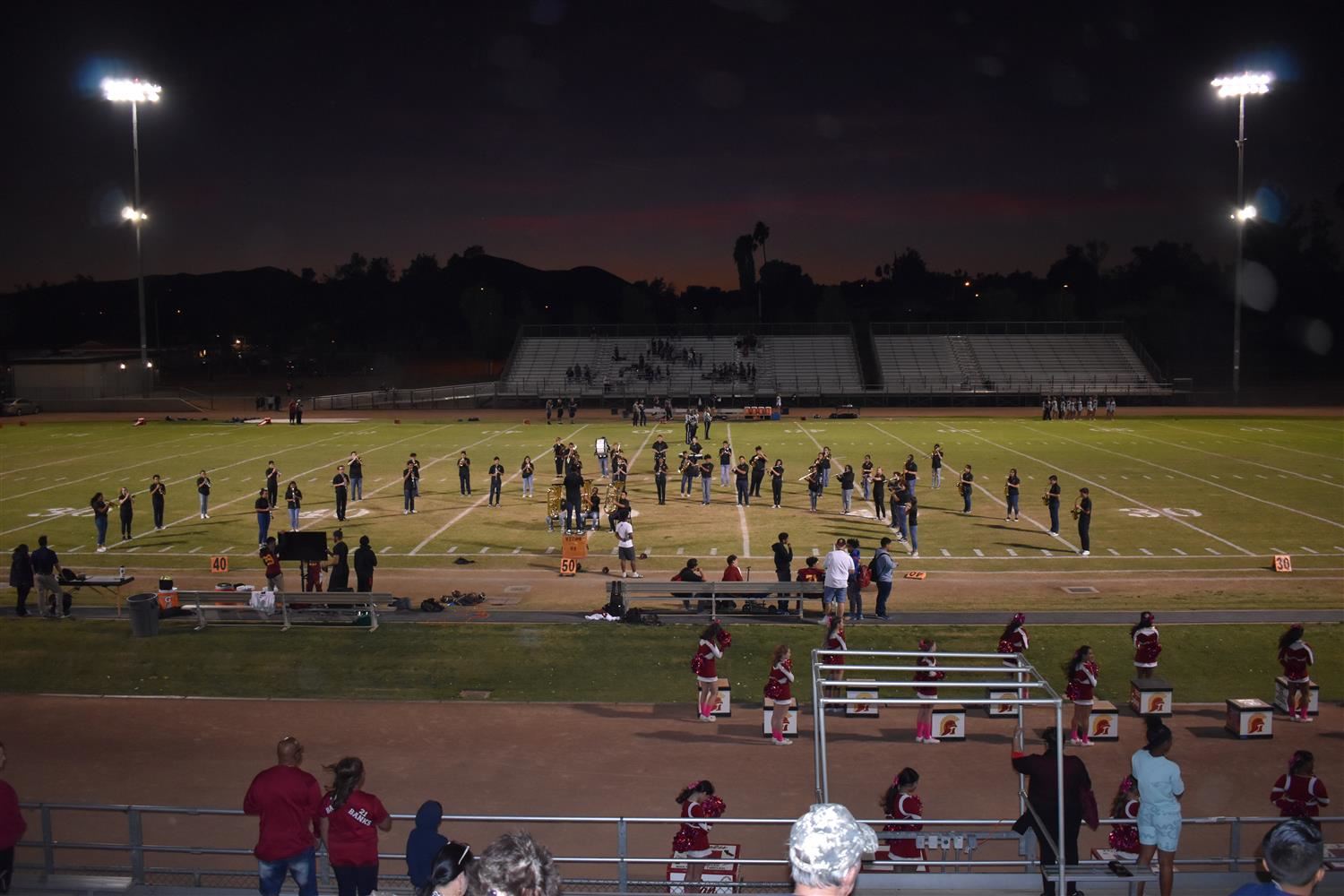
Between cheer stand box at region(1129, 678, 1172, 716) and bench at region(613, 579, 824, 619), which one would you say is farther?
bench at region(613, 579, 824, 619)

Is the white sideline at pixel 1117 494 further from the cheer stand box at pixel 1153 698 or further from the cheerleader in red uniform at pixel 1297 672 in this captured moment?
the cheer stand box at pixel 1153 698

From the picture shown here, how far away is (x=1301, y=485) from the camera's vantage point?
32969 mm

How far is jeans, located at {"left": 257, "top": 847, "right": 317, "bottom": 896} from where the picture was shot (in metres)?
7.16

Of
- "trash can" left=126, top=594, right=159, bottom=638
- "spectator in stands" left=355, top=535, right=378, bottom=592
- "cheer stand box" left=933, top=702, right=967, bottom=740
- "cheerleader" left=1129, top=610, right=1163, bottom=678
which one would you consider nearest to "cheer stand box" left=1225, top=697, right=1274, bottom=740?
"cheerleader" left=1129, top=610, right=1163, bottom=678

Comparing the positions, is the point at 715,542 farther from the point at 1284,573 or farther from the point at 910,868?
the point at 910,868

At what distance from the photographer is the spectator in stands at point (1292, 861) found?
4.41 m

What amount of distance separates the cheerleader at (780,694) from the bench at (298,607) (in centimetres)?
823

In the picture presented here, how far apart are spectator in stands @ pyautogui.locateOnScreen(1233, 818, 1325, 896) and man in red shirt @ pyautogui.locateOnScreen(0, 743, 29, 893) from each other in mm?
7540

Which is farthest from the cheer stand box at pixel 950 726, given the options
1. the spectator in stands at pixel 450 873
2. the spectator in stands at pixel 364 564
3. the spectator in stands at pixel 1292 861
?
the spectator in stands at pixel 364 564

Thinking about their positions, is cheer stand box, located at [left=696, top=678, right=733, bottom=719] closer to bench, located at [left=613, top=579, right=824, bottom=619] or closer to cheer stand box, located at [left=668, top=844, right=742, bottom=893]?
bench, located at [left=613, top=579, right=824, bottom=619]

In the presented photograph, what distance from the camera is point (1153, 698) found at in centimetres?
1345

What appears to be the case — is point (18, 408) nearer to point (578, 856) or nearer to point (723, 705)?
point (723, 705)

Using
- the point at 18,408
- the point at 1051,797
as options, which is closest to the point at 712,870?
the point at 1051,797

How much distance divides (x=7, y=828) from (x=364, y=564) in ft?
41.8
